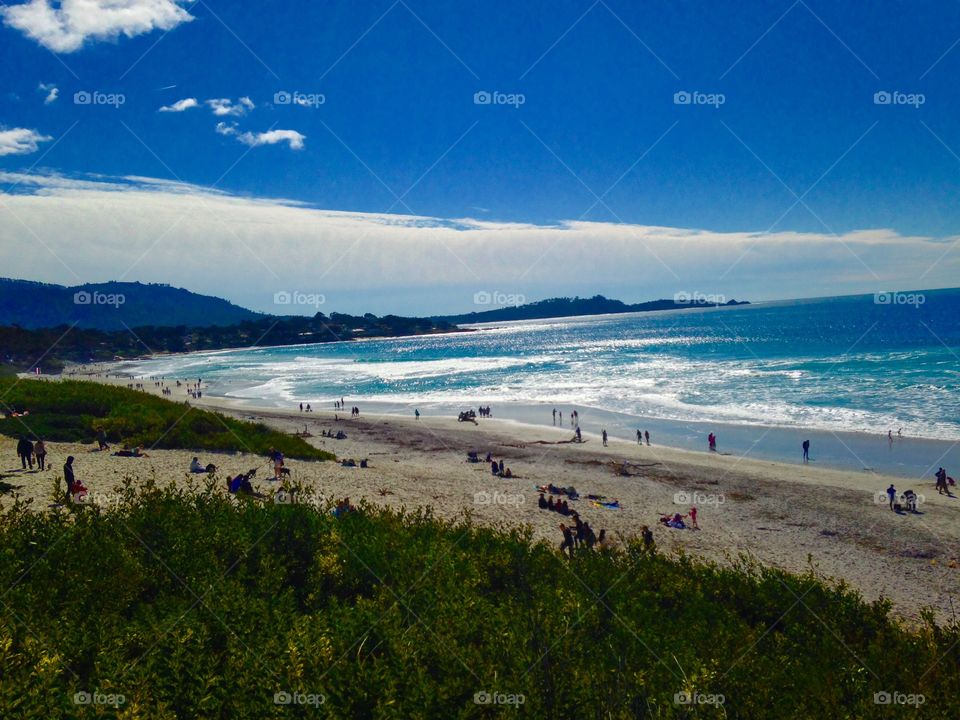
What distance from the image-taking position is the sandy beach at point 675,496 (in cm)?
1554

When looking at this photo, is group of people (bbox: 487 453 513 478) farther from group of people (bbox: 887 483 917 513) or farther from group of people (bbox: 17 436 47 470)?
group of people (bbox: 17 436 47 470)

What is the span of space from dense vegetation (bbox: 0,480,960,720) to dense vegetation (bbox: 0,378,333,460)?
16226 millimetres

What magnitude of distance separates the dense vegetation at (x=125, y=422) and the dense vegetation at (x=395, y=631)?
1623 centimetres

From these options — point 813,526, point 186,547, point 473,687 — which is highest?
point 186,547

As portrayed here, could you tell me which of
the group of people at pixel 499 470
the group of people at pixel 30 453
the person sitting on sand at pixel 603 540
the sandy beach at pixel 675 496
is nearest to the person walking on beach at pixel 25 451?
the group of people at pixel 30 453

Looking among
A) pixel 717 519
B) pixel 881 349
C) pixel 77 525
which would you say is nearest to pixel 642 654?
pixel 77 525

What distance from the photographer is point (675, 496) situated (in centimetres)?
2273

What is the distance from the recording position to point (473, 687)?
18.0 feet

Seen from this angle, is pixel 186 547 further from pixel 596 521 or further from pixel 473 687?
pixel 596 521

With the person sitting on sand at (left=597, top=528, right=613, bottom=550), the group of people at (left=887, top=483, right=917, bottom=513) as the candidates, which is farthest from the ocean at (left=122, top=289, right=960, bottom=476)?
the person sitting on sand at (left=597, top=528, right=613, bottom=550)

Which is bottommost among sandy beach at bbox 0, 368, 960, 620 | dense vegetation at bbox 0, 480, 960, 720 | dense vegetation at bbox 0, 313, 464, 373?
sandy beach at bbox 0, 368, 960, 620

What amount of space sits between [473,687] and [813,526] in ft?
57.6

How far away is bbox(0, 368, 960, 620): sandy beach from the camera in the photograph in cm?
1554

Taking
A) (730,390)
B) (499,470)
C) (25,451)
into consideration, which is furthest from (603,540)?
(730,390)
